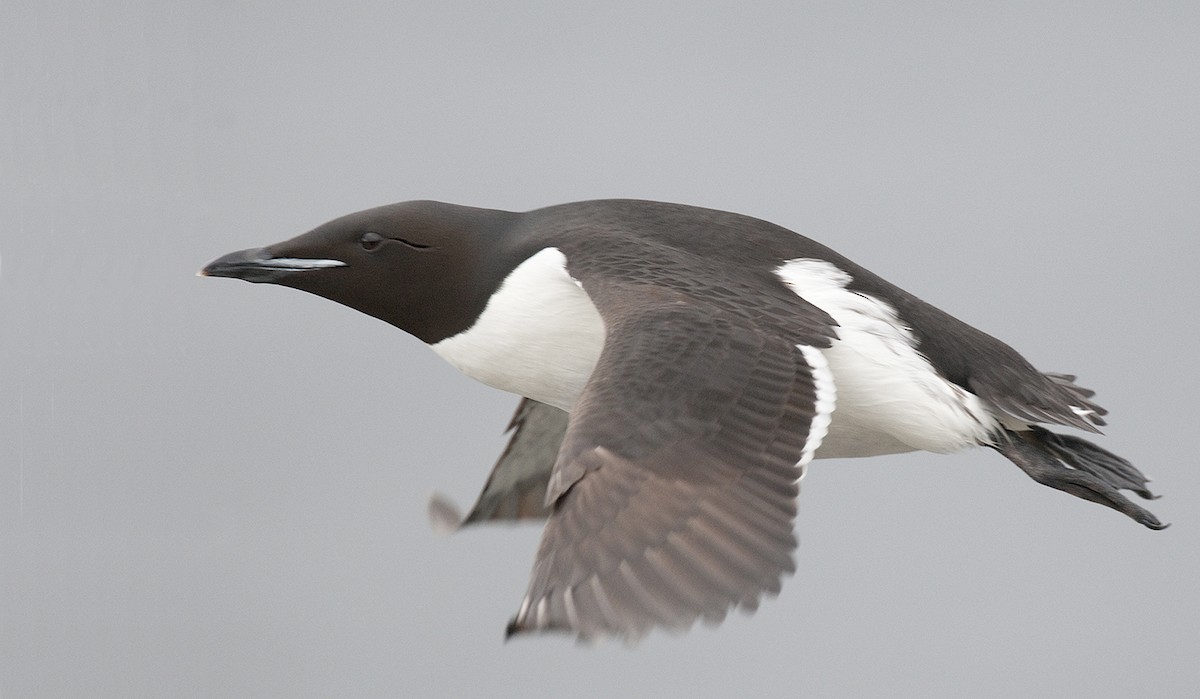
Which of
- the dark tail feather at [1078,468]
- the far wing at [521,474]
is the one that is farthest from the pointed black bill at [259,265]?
the dark tail feather at [1078,468]

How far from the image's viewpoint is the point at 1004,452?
4.26 m

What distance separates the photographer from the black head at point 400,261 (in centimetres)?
447

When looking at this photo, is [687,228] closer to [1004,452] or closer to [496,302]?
[496,302]

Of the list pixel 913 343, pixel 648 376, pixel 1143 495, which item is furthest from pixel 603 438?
pixel 1143 495

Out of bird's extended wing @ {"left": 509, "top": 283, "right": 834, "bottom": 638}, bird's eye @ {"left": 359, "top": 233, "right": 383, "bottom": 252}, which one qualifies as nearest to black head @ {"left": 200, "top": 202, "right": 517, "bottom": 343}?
bird's eye @ {"left": 359, "top": 233, "right": 383, "bottom": 252}

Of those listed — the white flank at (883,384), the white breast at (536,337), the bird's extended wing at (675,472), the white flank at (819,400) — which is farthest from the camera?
the white breast at (536,337)

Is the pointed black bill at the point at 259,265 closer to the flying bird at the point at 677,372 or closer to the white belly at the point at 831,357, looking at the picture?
the flying bird at the point at 677,372

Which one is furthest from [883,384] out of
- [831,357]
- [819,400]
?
[819,400]

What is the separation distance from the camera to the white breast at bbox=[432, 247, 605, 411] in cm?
430

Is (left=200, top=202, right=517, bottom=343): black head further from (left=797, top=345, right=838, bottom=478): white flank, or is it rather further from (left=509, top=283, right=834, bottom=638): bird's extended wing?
(left=797, top=345, right=838, bottom=478): white flank

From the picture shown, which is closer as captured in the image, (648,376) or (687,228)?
(648,376)

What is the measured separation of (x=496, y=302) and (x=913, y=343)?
1.16 m

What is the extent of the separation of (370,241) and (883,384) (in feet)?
4.94

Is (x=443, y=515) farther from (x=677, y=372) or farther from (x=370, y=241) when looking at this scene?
(x=677, y=372)
